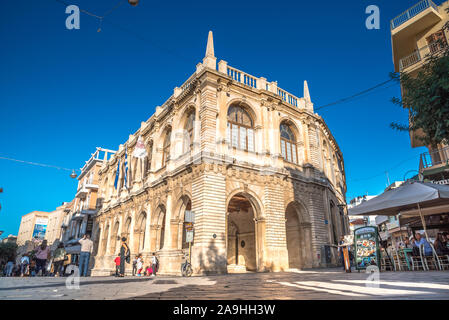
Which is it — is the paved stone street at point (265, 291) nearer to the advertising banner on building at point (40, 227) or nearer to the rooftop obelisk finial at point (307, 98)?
the rooftop obelisk finial at point (307, 98)

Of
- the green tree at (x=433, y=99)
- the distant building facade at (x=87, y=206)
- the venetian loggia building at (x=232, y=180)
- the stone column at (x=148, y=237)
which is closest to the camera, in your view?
the green tree at (x=433, y=99)

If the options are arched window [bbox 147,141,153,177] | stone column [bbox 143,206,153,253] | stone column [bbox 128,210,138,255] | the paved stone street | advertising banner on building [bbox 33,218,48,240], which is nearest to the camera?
the paved stone street

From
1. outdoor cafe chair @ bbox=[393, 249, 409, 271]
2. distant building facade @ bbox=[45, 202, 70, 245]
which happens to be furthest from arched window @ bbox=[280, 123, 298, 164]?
distant building facade @ bbox=[45, 202, 70, 245]

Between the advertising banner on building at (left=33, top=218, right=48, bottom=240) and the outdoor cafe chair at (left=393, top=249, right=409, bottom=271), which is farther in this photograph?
the advertising banner on building at (left=33, top=218, right=48, bottom=240)

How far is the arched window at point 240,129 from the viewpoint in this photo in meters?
17.6

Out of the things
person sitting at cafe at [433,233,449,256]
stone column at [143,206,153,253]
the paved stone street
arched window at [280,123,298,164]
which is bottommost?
the paved stone street

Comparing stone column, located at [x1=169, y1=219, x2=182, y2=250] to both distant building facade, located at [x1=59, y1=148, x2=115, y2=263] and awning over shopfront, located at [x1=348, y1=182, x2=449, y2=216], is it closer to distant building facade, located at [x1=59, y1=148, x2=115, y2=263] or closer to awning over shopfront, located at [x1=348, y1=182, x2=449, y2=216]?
awning over shopfront, located at [x1=348, y1=182, x2=449, y2=216]

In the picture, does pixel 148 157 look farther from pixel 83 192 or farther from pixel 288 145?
pixel 83 192

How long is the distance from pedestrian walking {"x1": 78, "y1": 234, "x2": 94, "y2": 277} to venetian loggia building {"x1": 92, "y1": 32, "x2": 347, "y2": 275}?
4202mm

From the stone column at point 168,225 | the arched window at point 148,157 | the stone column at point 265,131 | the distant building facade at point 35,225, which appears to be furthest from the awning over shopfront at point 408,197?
the distant building facade at point 35,225

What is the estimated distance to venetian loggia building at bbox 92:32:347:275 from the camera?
50.7 ft

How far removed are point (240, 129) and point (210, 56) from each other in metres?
4.89

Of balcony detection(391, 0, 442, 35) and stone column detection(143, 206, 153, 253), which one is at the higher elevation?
balcony detection(391, 0, 442, 35)

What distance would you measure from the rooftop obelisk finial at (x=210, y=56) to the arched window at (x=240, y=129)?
2919 mm
